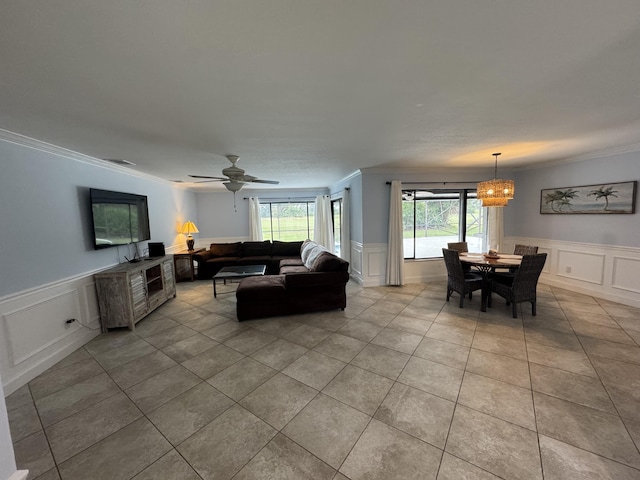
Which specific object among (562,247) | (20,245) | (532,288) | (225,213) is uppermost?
(225,213)

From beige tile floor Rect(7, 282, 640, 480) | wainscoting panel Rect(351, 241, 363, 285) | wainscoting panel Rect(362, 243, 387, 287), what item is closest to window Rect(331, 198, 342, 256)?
wainscoting panel Rect(351, 241, 363, 285)

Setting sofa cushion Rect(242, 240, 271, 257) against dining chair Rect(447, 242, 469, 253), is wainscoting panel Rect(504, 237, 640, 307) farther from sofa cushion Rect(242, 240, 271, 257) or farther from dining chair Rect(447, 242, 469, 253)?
sofa cushion Rect(242, 240, 271, 257)

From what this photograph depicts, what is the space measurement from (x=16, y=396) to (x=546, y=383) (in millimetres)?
4664

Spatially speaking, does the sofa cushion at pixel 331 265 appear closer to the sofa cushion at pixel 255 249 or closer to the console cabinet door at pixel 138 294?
the console cabinet door at pixel 138 294

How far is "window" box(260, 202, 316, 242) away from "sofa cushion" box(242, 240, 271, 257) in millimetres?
1074

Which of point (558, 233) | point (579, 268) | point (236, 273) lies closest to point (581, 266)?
point (579, 268)

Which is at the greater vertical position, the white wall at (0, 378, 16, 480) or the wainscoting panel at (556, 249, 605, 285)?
the white wall at (0, 378, 16, 480)

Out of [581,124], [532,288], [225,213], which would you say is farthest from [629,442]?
[225,213]

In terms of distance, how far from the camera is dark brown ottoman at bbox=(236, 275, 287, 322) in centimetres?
351

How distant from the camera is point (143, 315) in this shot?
3.61 meters

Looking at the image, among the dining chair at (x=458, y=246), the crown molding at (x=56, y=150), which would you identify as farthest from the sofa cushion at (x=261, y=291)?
the dining chair at (x=458, y=246)

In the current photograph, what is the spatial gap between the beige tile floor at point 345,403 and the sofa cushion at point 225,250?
10.6 ft

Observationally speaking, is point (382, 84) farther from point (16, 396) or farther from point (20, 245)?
point (16, 396)

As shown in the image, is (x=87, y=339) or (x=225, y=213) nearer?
(x=87, y=339)
